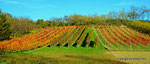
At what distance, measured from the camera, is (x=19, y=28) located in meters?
37.7

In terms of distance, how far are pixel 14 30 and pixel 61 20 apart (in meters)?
23.0

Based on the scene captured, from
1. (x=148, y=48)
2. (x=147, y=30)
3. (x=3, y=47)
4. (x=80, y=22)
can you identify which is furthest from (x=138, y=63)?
(x=80, y=22)

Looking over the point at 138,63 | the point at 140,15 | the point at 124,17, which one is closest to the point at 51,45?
the point at 138,63

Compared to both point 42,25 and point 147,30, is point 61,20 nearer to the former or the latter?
point 42,25

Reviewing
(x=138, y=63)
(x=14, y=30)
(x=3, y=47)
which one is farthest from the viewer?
(x=14, y=30)

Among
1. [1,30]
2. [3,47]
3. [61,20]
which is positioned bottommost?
[3,47]

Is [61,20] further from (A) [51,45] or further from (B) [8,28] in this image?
(A) [51,45]

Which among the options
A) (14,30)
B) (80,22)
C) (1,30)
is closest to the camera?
(1,30)

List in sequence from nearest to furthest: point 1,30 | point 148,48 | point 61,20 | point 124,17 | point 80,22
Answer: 1. point 148,48
2. point 1,30
3. point 80,22
4. point 61,20
5. point 124,17

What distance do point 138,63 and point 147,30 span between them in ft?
101

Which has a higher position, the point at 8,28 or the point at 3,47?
the point at 8,28

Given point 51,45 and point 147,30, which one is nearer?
point 51,45

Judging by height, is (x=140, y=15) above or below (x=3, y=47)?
above

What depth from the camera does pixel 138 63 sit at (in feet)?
38.0
